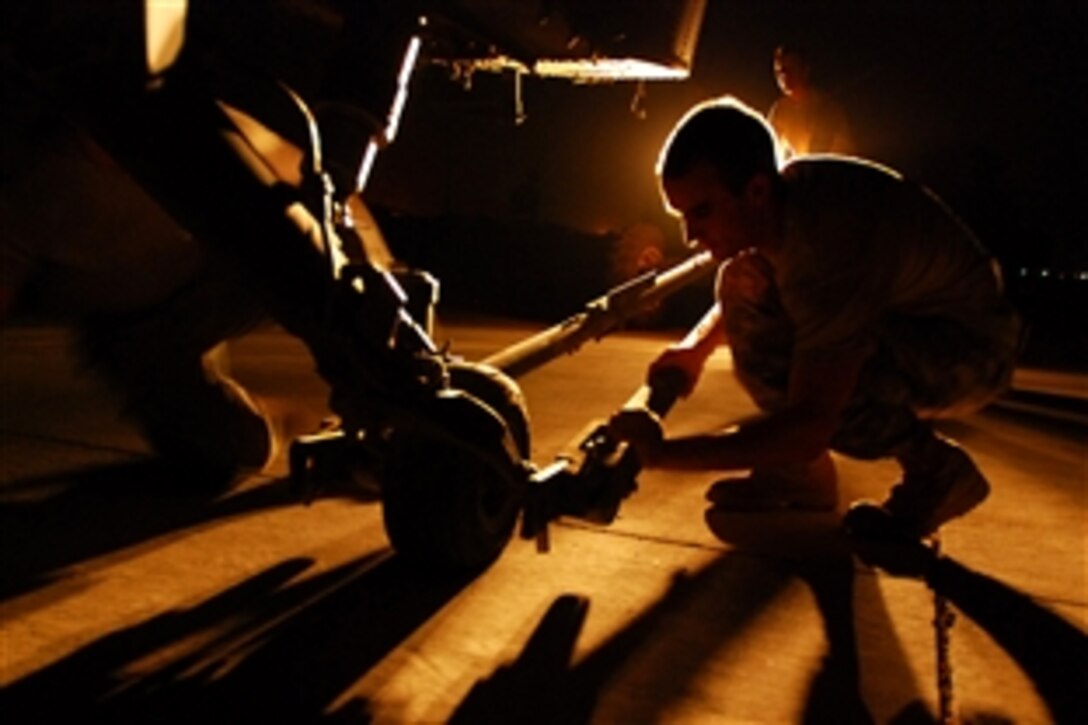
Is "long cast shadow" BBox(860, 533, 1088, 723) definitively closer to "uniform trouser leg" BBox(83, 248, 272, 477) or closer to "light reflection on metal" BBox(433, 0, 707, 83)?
"light reflection on metal" BBox(433, 0, 707, 83)

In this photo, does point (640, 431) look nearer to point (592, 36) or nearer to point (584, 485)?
point (584, 485)

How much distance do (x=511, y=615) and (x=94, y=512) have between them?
60.5 inches

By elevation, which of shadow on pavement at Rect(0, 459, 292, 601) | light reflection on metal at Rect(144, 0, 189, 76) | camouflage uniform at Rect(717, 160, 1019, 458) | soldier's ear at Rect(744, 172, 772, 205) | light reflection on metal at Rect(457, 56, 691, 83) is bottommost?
shadow on pavement at Rect(0, 459, 292, 601)

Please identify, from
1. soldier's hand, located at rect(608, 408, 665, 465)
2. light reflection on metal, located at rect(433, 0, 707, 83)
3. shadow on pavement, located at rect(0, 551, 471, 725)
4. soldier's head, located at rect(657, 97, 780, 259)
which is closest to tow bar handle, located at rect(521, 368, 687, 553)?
soldier's hand, located at rect(608, 408, 665, 465)

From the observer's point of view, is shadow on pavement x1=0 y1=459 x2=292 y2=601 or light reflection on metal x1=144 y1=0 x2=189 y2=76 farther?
shadow on pavement x1=0 y1=459 x2=292 y2=601

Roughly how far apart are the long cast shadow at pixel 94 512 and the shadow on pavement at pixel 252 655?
15.8 inches

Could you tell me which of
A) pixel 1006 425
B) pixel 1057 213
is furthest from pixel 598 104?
pixel 1006 425

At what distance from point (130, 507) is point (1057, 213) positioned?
2398 centimetres

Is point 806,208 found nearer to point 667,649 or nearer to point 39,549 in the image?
point 667,649

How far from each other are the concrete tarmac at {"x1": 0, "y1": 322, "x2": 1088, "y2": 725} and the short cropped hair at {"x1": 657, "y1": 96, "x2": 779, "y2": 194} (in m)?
0.99

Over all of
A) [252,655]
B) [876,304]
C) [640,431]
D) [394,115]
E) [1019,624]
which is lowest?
[252,655]

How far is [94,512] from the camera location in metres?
3.46

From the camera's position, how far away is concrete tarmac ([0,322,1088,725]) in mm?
2256

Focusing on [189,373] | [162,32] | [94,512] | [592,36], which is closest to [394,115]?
[592,36]
